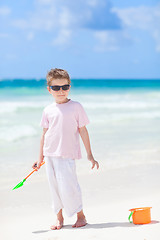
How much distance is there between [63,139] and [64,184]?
343 millimetres

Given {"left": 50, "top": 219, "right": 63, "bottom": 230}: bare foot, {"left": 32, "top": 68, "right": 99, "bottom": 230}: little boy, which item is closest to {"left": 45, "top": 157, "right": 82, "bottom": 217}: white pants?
{"left": 32, "top": 68, "right": 99, "bottom": 230}: little boy

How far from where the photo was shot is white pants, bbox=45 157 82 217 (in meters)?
3.63

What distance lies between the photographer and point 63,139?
3.63m

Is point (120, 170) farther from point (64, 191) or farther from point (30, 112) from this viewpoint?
point (30, 112)

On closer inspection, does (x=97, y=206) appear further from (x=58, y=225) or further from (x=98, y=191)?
(x=58, y=225)

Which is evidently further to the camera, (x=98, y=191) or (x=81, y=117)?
(x=98, y=191)

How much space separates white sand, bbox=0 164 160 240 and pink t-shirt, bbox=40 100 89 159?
2.01 ft

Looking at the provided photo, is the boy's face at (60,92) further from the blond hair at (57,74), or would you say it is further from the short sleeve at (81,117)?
the short sleeve at (81,117)

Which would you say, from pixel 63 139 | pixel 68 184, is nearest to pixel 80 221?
pixel 68 184

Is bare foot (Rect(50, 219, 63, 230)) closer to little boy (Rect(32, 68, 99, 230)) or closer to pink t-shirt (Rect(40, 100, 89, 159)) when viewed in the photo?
little boy (Rect(32, 68, 99, 230))

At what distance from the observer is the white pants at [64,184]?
3.63m

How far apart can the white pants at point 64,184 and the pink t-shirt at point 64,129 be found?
0.07 meters

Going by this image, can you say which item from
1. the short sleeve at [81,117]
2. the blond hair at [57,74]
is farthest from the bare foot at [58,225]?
the blond hair at [57,74]

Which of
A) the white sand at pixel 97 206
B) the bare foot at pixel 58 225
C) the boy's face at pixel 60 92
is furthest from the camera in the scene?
the bare foot at pixel 58 225
